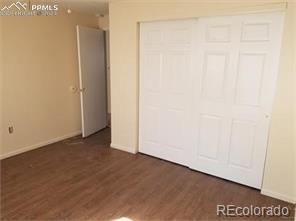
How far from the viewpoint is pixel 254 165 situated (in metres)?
2.70

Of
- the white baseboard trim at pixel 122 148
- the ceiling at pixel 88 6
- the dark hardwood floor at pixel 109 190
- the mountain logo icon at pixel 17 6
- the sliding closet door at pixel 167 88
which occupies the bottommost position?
the dark hardwood floor at pixel 109 190

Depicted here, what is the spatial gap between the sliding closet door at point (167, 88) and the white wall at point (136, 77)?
13 cm

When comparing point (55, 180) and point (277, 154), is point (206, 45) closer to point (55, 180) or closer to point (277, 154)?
point (277, 154)

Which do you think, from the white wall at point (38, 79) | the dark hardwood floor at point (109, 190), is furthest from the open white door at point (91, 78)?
the dark hardwood floor at point (109, 190)

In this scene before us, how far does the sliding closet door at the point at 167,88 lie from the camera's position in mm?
3027

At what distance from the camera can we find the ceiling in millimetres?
3402

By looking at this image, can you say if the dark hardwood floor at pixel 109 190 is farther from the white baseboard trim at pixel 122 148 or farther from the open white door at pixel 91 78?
the open white door at pixel 91 78

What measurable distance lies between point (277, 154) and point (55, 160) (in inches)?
111

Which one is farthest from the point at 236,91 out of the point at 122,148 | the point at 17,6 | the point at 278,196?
the point at 17,6

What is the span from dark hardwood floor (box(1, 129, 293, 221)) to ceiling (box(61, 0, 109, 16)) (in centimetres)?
221

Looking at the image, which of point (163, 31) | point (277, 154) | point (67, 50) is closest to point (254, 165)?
point (277, 154)

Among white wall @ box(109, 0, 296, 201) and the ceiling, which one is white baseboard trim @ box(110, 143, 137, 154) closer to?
white wall @ box(109, 0, 296, 201)

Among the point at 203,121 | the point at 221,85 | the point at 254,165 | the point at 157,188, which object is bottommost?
the point at 157,188

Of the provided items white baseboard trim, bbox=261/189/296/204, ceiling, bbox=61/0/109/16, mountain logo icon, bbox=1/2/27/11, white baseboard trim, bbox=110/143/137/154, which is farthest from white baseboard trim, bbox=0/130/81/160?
white baseboard trim, bbox=261/189/296/204
